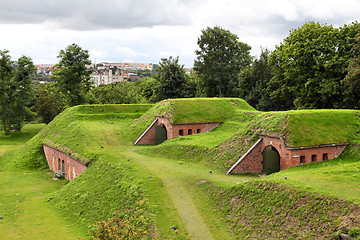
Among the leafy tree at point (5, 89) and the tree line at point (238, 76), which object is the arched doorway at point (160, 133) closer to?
the tree line at point (238, 76)

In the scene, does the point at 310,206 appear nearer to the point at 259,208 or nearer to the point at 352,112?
the point at 259,208

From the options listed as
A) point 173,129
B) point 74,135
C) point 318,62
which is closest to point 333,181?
point 173,129

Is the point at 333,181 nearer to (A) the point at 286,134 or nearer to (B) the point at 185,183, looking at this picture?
(A) the point at 286,134

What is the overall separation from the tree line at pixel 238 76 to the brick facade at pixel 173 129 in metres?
11.5

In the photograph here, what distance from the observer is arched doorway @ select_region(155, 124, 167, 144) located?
1284 inches

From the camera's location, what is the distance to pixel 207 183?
18.4m

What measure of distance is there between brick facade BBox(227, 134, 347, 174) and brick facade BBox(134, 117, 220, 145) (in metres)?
10.2

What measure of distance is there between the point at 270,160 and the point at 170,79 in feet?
116

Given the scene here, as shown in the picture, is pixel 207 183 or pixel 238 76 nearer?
pixel 207 183

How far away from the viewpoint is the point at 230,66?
1951 inches

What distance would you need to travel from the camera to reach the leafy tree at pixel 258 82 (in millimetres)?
44812

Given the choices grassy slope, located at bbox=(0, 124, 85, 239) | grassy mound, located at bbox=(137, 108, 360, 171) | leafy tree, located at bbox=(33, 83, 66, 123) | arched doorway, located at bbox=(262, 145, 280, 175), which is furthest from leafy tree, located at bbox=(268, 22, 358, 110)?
leafy tree, located at bbox=(33, 83, 66, 123)

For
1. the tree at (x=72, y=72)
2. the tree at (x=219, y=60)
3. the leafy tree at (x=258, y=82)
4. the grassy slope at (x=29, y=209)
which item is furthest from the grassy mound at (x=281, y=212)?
the tree at (x=72, y=72)

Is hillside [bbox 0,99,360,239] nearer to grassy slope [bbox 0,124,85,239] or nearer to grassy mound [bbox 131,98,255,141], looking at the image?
grassy mound [bbox 131,98,255,141]
